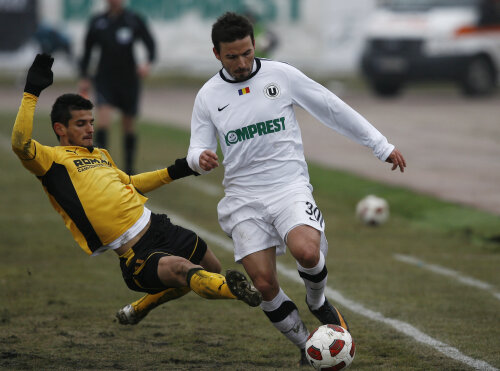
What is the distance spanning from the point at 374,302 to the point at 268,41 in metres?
12.1

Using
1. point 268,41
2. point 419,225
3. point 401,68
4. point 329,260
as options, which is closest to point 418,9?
point 401,68

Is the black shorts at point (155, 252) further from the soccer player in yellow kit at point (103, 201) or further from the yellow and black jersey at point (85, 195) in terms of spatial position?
the yellow and black jersey at point (85, 195)

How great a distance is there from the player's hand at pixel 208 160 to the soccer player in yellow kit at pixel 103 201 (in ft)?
1.55

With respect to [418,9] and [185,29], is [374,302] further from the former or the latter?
[185,29]

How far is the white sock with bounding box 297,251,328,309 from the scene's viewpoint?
17.9 ft

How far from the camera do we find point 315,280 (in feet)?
18.1

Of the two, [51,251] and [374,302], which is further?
[51,251]

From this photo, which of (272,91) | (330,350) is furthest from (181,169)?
(330,350)

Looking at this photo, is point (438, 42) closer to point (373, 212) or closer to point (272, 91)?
point (373, 212)

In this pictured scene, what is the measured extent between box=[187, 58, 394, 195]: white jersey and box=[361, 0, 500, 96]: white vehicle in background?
17.8m

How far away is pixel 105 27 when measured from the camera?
13.1m

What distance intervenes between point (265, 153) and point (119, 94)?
7.70 meters

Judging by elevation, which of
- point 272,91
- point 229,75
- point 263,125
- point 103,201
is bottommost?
point 103,201

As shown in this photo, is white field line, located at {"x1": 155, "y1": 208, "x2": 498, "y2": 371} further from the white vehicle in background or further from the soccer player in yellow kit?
the white vehicle in background
